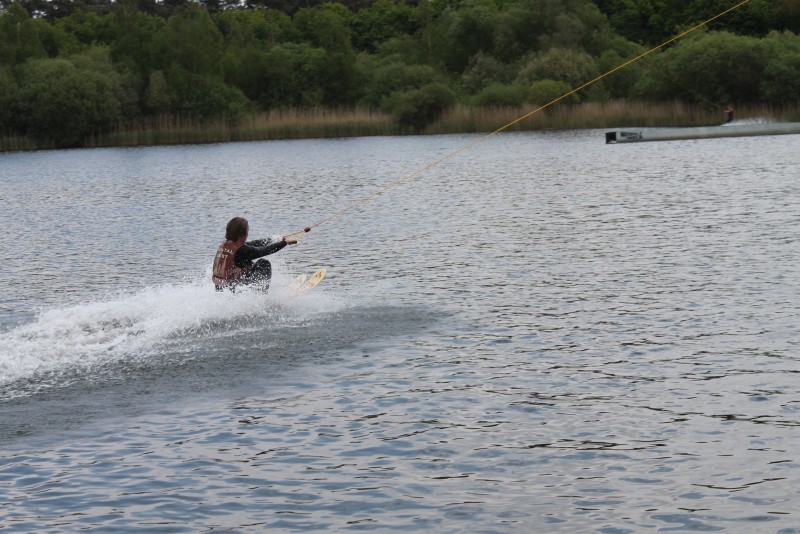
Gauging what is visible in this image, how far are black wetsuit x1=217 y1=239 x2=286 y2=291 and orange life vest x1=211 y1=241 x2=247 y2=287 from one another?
58 millimetres

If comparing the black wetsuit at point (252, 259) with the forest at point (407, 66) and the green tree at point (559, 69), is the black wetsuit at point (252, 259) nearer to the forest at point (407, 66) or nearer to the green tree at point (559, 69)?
the forest at point (407, 66)

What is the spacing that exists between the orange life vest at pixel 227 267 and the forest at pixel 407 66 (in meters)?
56.3

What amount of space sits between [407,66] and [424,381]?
77.9m

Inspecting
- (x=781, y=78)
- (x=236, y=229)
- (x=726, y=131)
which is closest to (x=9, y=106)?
(x=726, y=131)

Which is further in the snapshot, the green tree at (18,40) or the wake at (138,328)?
the green tree at (18,40)

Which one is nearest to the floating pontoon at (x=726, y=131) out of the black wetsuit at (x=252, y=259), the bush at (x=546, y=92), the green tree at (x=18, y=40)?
the bush at (x=546, y=92)

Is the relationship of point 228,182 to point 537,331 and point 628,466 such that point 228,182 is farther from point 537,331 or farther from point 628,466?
point 628,466

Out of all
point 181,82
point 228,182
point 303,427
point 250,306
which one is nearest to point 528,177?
point 228,182

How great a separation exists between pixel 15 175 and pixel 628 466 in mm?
51772

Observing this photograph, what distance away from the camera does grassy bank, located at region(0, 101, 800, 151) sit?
225 feet

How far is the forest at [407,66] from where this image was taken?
2832 inches

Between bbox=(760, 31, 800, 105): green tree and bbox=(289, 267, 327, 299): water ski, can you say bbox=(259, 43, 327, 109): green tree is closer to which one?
bbox=(760, 31, 800, 105): green tree

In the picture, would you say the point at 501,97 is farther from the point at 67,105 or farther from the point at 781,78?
the point at 67,105

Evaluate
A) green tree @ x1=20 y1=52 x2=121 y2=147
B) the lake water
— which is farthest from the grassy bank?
the lake water
